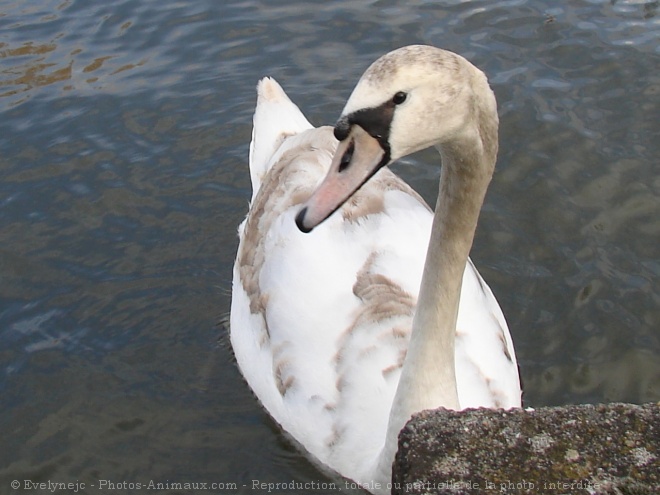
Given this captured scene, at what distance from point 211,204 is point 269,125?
2.49ft

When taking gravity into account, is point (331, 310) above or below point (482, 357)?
above

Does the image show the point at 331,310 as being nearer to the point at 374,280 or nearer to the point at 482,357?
the point at 374,280

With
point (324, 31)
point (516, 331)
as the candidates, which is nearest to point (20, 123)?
point (324, 31)

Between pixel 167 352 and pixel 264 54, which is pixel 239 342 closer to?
pixel 167 352

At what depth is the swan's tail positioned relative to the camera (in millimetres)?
6676

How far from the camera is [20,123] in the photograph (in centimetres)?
797

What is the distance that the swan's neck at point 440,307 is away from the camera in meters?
3.61

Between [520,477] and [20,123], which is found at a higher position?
[520,477]

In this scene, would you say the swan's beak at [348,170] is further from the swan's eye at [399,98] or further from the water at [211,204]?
the water at [211,204]

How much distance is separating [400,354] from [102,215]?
325 cm

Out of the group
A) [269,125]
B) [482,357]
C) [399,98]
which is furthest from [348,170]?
[269,125]

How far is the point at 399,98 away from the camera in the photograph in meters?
2.92

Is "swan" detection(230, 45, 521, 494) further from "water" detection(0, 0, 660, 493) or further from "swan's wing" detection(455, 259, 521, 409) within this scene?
"water" detection(0, 0, 660, 493)

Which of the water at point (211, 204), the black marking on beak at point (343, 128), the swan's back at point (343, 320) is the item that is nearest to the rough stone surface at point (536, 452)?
the black marking on beak at point (343, 128)
